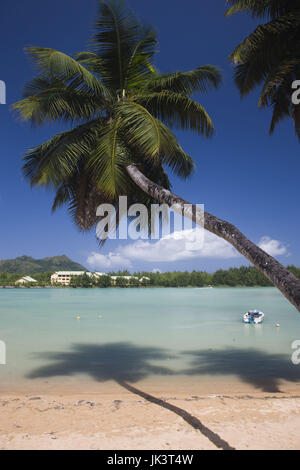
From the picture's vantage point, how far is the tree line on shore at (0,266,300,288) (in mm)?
131000

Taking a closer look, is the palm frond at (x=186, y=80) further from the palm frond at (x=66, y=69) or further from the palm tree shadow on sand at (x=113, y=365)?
the palm tree shadow on sand at (x=113, y=365)

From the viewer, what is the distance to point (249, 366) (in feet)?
41.5

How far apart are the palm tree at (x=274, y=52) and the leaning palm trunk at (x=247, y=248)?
119 inches

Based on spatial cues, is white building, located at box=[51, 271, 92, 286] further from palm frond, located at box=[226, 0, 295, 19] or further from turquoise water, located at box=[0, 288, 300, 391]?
palm frond, located at box=[226, 0, 295, 19]

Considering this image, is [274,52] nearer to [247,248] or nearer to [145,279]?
[247,248]

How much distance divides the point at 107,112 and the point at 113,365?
9.39 m

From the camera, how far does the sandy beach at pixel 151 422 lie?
17.8 feet

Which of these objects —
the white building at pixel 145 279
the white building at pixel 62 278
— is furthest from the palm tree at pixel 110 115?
the white building at pixel 62 278

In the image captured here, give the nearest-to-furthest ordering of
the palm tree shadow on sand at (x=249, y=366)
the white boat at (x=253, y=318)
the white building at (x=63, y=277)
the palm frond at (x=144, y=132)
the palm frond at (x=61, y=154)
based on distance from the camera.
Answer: the palm frond at (x=144, y=132)
the palm frond at (x=61, y=154)
the palm tree shadow on sand at (x=249, y=366)
the white boat at (x=253, y=318)
the white building at (x=63, y=277)

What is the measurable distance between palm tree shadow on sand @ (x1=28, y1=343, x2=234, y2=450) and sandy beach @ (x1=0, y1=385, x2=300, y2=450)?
1.38 ft

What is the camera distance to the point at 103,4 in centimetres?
688

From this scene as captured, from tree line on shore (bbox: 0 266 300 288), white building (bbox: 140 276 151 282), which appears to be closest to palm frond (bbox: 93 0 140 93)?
tree line on shore (bbox: 0 266 300 288)
